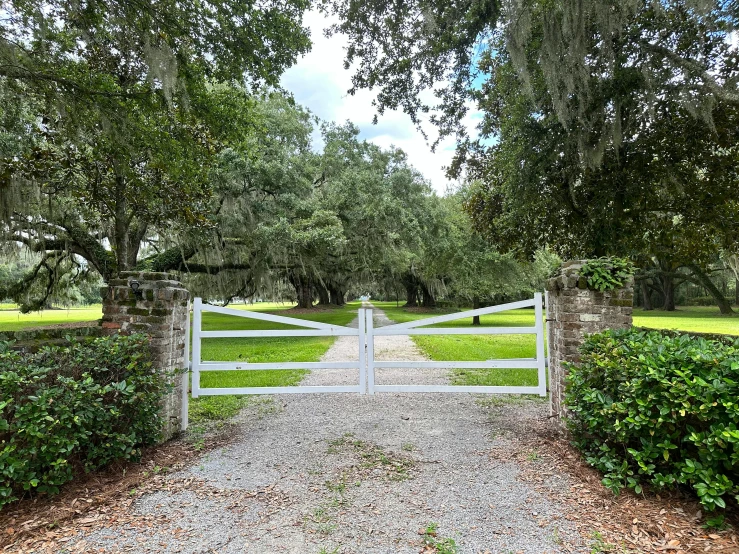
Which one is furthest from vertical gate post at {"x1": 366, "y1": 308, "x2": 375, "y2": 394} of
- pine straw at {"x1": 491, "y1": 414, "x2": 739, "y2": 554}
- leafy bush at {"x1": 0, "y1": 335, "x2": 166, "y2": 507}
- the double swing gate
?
leafy bush at {"x1": 0, "y1": 335, "x2": 166, "y2": 507}

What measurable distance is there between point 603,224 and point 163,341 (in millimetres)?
6184

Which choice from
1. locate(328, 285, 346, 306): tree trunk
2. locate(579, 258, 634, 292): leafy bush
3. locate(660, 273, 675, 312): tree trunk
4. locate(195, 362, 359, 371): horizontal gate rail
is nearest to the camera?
locate(579, 258, 634, 292): leafy bush

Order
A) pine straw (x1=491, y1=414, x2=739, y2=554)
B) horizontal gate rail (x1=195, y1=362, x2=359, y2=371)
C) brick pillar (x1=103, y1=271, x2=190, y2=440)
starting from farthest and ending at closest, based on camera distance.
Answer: horizontal gate rail (x1=195, y1=362, x2=359, y2=371) < brick pillar (x1=103, y1=271, x2=190, y2=440) < pine straw (x1=491, y1=414, x2=739, y2=554)

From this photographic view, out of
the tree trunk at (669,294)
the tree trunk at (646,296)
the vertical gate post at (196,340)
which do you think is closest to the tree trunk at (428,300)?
the tree trunk at (646,296)

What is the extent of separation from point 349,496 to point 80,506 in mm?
1681

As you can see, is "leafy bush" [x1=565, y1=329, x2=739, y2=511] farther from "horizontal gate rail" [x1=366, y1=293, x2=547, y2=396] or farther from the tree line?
the tree line

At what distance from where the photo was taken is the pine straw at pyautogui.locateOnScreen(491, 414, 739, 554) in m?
2.10

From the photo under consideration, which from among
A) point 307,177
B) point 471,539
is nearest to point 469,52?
point 471,539

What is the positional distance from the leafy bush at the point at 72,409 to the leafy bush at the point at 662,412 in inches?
134

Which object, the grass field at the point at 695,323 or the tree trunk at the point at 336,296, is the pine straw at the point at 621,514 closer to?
the grass field at the point at 695,323

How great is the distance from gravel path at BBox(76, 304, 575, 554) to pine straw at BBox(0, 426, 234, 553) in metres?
0.15

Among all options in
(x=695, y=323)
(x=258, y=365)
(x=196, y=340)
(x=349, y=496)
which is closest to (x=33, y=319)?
(x=196, y=340)

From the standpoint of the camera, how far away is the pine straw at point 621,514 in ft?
6.90

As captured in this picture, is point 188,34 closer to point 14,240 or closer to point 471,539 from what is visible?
point 471,539
